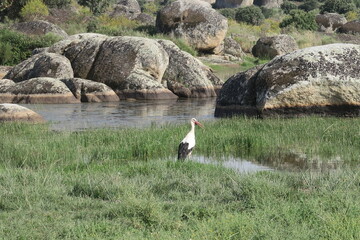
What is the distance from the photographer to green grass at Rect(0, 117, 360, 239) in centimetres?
697

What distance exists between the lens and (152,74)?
28.8 meters

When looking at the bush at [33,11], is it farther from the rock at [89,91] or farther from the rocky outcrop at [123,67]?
the rock at [89,91]

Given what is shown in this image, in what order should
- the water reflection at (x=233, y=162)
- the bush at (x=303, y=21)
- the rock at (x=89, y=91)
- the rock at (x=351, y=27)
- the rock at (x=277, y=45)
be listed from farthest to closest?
the rock at (x=351, y=27) → the bush at (x=303, y=21) → the rock at (x=277, y=45) → the rock at (x=89, y=91) → the water reflection at (x=233, y=162)

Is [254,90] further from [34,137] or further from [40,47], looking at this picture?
[40,47]

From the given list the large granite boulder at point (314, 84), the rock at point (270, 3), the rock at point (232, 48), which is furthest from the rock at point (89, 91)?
the rock at point (270, 3)

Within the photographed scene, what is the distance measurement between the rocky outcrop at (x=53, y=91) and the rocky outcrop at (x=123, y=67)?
3.83 ft

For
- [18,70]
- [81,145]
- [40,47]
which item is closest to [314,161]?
[81,145]

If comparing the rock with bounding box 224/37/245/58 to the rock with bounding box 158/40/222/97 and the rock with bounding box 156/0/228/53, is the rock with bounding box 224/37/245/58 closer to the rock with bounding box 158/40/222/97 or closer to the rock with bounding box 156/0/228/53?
the rock with bounding box 156/0/228/53

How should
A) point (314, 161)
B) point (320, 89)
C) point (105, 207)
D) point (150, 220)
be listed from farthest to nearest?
1. point (320, 89)
2. point (314, 161)
3. point (105, 207)
4. point (150, 220)

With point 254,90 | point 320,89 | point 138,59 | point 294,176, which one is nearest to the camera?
point 294,176

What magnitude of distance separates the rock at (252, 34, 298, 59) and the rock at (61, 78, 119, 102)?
75.2 feet

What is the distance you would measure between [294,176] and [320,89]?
30.1 ft

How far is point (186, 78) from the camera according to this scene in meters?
30.2

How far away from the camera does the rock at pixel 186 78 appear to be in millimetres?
29984
